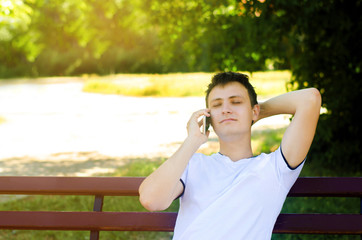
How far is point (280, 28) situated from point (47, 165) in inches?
179

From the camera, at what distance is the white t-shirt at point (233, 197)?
231 cm

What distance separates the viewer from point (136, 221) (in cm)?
271

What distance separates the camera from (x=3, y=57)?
45312mm

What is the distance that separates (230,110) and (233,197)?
45 cm

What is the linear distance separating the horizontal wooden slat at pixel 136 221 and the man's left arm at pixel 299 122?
1.39 feet

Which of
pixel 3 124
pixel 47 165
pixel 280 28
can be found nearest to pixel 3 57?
pixel 3 124

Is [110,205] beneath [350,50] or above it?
beneath

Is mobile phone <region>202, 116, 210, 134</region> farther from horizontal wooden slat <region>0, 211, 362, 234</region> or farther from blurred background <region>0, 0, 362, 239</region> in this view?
horizontal wooden slat <region>0, 211, 362, 234</region>

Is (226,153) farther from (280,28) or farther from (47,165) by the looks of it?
(47,165)

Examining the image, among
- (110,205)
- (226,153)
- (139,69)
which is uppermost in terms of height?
(139,69)

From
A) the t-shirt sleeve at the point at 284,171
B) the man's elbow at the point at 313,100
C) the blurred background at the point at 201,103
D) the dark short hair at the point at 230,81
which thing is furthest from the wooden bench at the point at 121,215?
the blurred background at the point at 201,103

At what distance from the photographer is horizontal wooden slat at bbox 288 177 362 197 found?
8.72 feet

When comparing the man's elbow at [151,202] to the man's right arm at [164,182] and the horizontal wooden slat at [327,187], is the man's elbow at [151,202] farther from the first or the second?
the horizontal wooden slat at [327,187]

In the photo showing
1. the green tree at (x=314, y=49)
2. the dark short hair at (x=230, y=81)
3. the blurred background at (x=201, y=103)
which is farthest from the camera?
the blurred background at (x=201, y=103)
